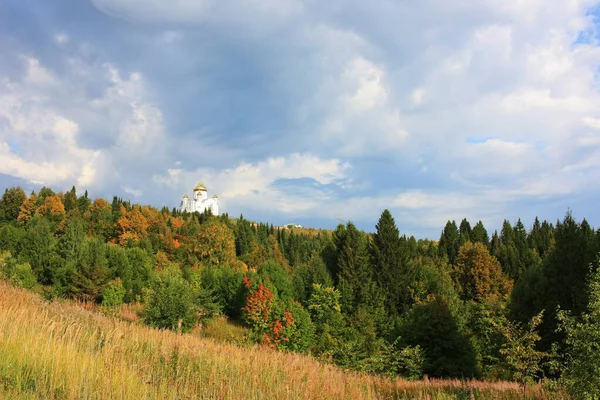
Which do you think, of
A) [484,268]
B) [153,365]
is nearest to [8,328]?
[153,365]

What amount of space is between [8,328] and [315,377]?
5538 mm

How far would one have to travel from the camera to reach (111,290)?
1903 inches

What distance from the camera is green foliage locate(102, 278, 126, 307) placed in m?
47.4

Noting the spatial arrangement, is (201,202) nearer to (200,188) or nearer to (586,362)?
(200,188)

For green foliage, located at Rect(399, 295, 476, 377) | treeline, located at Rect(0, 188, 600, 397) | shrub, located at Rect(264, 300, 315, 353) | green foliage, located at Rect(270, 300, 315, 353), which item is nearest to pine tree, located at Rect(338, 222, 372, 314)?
treeline, located at Rect(0, 188, 600, 397)

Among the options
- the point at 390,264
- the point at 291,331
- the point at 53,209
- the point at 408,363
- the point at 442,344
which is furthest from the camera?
the point at 53,209

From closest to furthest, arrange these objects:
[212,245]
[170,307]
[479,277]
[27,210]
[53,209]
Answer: [170,307] < [479,277] < [212,245] < [53,209] < [27,210]

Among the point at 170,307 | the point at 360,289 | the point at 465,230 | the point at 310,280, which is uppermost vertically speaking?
the point at 465,230

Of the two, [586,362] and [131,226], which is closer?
[586,362]

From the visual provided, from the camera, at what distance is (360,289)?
52.2 m

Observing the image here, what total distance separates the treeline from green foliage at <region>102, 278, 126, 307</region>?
0.16 metres

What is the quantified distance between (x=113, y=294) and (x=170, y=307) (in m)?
17.5

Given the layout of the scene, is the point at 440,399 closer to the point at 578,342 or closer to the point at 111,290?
the point at 578,342

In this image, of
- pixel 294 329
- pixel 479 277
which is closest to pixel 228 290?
pixel 294 329
